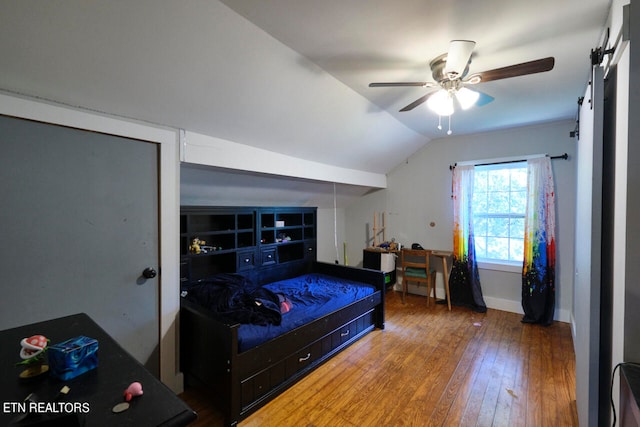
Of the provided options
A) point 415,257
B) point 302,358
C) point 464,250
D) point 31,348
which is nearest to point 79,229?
point 31,348

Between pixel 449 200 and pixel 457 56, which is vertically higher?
pixel 457 56

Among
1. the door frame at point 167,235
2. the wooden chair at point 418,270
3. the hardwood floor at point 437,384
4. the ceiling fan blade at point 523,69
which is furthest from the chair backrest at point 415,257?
the door frame at point 167,235

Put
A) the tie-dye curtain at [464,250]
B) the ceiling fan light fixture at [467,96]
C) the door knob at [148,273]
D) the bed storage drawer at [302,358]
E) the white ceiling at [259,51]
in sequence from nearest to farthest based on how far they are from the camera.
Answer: the white ceiling at [259,51]
the ceiling fan light fixture at [467,96]
the door knob at [148,273]
the bed storage drawer at [302,358]
the tie-dye curtain at [464,250]

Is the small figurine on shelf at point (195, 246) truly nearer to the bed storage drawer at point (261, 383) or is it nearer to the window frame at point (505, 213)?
the bed storage drawer at point (261, 383)

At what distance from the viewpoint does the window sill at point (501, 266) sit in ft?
12.1

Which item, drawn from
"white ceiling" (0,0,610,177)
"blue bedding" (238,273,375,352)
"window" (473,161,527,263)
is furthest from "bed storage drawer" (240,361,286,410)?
"window" (473,161,527,263)

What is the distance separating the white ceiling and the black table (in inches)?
52.2

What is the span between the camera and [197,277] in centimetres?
311

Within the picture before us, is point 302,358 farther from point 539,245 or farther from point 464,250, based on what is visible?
point 539,245

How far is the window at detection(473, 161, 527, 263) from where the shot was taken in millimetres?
3717

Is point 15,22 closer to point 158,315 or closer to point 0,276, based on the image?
point 0,276

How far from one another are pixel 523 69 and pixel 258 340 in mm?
2339

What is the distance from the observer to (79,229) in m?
1.70

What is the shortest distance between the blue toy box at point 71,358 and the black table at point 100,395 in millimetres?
18
